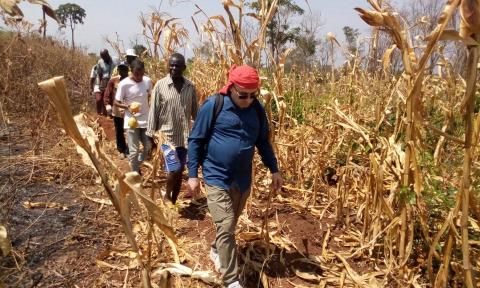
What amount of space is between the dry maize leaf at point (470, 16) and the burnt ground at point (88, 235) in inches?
75.1

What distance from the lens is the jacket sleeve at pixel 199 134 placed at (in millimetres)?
2850

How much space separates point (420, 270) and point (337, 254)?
25.4 inches

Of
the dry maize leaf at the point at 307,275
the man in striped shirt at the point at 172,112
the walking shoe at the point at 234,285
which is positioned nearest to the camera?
the walking shoe at the point at 234,285

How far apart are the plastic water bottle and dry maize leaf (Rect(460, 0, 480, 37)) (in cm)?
297

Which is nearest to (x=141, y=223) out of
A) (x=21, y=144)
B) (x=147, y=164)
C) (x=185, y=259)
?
(x=185, y=259)

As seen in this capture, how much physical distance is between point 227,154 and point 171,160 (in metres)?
1.35

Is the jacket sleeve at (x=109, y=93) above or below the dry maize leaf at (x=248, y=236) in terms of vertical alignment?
above

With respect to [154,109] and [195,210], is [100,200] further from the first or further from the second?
[154,109]

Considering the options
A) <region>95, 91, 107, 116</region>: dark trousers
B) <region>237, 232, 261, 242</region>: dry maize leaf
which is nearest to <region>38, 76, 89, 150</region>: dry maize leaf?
<region>237, 232, 261, 242</region>: dry maize leaf

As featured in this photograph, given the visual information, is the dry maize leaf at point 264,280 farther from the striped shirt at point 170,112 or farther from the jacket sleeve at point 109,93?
the jacket sleeve at point 109,93

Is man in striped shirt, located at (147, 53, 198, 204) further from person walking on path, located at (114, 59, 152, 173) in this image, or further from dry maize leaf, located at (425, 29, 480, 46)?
dry maize leaf, located at (425, 29, 480, 46)

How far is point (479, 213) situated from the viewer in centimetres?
212

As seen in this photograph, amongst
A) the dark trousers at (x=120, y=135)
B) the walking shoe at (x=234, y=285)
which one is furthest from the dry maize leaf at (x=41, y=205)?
the walking shoe at (x=234, y=285)

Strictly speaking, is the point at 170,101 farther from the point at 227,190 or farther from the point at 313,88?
the point at 313,88
